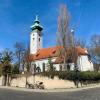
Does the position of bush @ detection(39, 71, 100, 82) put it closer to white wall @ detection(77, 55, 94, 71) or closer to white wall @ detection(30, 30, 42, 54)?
white wall @ detection(77, 55, 94, 71)

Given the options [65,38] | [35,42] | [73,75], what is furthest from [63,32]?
[35,42]

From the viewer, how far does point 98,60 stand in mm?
62906

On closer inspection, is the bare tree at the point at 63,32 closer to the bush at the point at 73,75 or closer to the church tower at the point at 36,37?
the bush at the point at 73,75

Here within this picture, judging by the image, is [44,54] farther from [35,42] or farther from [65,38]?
[65,38]

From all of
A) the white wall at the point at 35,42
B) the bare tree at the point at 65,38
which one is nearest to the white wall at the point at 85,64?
the bare tree at the point at 65,38

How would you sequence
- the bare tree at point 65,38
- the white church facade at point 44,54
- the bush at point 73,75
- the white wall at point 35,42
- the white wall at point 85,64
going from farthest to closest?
1. the white wall at point 35,42
2. the white wall at point 85,64
3. the white church facade at point 44,54
4. the bare tree at point 65,38
5. the bush at point 73,75

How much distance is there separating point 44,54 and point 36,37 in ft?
38.1

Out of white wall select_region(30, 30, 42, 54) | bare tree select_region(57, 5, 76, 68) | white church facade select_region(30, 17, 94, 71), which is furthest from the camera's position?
white wall select_region(30, 30, 42, 54)

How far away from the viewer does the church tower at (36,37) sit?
261 ft

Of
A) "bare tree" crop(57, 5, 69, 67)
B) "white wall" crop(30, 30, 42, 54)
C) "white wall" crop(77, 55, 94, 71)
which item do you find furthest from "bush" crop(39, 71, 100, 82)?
"white wall" crop(30, 30, 42, 54)

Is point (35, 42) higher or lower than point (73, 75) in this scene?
higher

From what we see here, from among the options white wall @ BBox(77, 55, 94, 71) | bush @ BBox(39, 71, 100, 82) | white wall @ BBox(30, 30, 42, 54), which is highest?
white wall @ BBox(30, 30, 42, 54)

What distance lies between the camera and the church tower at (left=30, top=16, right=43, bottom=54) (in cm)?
7962

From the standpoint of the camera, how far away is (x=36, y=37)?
8044 cm
